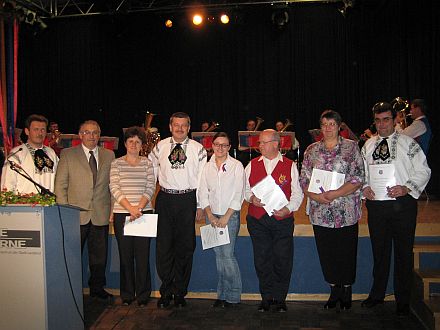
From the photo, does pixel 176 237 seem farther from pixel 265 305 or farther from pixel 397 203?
pixel 397 203

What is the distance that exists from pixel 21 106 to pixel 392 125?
38.8ft

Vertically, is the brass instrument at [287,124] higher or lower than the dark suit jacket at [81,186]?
higher

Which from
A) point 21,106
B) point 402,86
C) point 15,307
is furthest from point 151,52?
point 15,307

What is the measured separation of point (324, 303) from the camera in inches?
190

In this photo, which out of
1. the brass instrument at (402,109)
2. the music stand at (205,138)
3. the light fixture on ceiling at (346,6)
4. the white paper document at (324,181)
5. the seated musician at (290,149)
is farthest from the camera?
the seated musician at (290,149)

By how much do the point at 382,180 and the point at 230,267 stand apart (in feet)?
5.10

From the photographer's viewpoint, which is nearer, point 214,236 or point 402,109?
point 214,236

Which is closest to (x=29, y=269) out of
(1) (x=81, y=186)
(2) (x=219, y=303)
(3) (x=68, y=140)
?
(1) (x=81, y=186)

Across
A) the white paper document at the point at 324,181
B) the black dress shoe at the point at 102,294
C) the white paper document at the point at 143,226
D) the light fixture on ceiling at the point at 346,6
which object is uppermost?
the light fixture on ceiling at the point at 346,6

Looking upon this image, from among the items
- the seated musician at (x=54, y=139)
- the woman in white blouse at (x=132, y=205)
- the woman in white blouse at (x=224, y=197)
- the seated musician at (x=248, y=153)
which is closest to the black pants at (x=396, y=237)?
the woman in white blouse at (x=224, y=197)

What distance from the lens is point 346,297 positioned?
14.6ft

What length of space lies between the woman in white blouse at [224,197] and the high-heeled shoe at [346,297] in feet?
3.08

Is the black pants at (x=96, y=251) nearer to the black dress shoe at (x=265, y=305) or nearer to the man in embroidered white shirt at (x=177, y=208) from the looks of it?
the man in embroidered white shirt at (x=177, y=208)

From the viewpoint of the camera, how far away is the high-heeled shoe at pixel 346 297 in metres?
4.45
